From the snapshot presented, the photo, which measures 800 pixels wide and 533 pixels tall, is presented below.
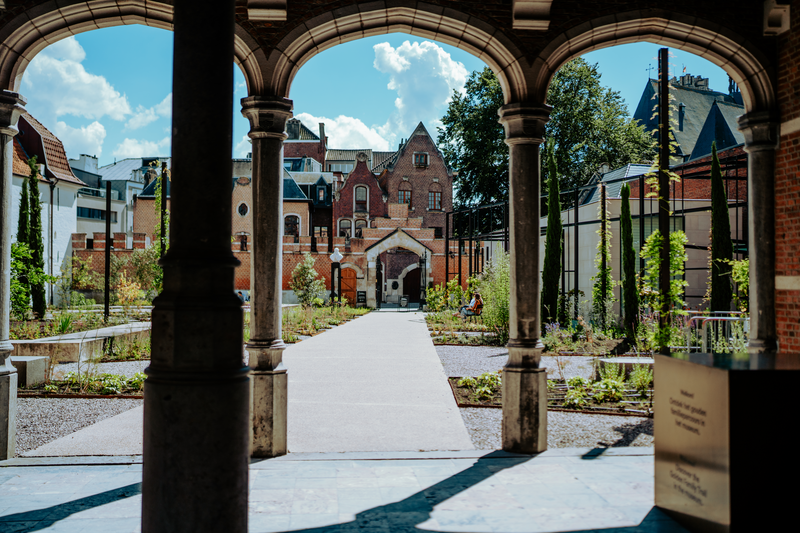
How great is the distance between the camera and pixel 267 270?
16.7 feet

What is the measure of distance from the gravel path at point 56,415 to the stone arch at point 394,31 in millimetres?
4260

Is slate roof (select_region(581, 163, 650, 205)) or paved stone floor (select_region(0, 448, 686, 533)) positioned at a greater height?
slate roof (select_region(581, 163, 650, 205))

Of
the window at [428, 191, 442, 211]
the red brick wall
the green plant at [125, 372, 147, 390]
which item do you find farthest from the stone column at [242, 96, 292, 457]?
the window at [428, 191, 442, 211]

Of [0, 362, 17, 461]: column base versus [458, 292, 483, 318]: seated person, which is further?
[458, 292, 483, 318]: seated person

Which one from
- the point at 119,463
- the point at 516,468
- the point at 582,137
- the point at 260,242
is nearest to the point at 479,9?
the point at 260,242

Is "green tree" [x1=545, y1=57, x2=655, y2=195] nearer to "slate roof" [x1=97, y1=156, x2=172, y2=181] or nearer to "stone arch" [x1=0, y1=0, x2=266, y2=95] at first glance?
"stone arch" [x1=0, y1=0, x2=266, y2=95]

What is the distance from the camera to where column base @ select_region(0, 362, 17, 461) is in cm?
486

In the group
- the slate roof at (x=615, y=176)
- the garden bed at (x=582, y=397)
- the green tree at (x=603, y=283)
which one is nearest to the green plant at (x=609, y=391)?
the garden bed at (x=582, y=397)

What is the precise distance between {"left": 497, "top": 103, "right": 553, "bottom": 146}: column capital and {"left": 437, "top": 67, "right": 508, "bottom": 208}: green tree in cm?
2546

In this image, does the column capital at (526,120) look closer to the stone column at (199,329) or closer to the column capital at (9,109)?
the stone column at (199,329)

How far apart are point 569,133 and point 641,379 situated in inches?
976

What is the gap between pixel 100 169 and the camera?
56781 millimetres

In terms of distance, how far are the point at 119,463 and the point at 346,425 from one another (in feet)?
7.56

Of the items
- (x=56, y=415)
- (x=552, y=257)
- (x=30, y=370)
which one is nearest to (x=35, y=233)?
(x=30, y=370)
